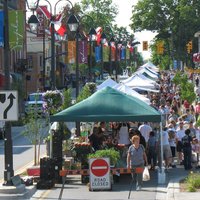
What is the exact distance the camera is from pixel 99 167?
1778 centimetres

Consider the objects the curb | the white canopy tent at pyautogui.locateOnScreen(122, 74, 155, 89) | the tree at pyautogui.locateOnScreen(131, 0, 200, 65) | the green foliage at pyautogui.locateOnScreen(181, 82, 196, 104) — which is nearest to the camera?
the curb

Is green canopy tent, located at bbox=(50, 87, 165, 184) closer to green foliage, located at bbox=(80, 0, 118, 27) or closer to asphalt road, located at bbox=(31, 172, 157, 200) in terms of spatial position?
asphalt road, located at bbox=(31, 172, 157, 200)

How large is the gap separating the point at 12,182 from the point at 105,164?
2.28 meters

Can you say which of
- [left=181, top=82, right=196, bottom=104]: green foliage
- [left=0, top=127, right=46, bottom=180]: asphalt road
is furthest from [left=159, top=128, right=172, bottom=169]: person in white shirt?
[left=181, top=82, right=196, bottom=104]: green foliage

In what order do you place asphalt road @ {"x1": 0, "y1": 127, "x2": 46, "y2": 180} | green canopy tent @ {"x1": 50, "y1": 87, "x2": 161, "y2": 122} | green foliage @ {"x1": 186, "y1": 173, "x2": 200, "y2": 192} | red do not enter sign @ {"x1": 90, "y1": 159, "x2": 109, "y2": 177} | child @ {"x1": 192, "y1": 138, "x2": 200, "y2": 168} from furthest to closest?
asphalt road @ {"x1": 0, "y1": 127, "x2": 46, "y2": 180}, child @ {"x1": 192, "y1": 138, "x2": 200, "y2": 168}, green canopy tent @ {"x1": 50, "y1": 87, "x2": 161, "y2": 122}, red do not enter sign @ {"x1": 90, "y1": 159, "x2": 109, "y2": 177}, green foliage @ {"x1": 186, "y1": 173, "x2": 200, "y2": 192}

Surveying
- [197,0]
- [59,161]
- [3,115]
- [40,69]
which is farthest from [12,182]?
[197,0]

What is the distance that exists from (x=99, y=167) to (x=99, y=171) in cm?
11

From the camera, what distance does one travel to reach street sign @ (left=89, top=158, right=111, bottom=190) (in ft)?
58.3

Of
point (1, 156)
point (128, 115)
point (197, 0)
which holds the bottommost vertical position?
point (1, 156)

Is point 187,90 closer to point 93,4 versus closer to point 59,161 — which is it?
point 59,161

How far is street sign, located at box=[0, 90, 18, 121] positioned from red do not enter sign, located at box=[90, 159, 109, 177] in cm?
227

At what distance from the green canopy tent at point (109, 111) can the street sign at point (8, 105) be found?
2541mm

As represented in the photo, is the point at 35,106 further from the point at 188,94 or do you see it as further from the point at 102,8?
the point at 102,8

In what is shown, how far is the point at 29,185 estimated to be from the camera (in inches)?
760
